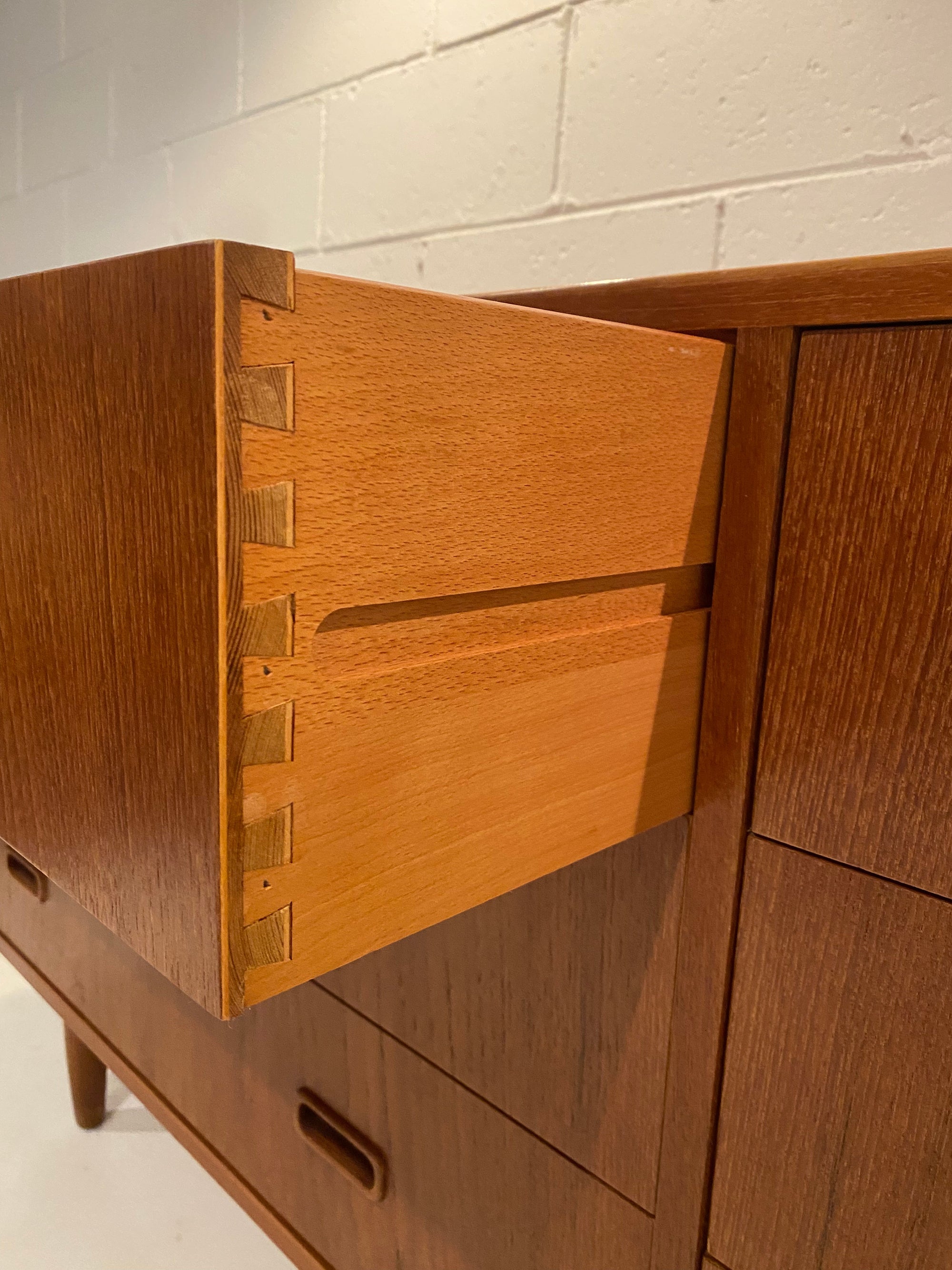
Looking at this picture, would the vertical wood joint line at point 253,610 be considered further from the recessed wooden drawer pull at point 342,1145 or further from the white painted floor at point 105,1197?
the white painted floor at point 105,1197

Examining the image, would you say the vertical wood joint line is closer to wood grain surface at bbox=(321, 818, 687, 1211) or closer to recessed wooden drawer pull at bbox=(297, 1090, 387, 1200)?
wood grain surface at bbox=(321, 818, 687, 1211)

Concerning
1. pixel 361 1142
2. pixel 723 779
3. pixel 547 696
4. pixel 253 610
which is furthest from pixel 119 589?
pixel 361 1142

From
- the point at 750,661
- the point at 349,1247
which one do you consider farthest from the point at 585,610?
the point at 349,1247

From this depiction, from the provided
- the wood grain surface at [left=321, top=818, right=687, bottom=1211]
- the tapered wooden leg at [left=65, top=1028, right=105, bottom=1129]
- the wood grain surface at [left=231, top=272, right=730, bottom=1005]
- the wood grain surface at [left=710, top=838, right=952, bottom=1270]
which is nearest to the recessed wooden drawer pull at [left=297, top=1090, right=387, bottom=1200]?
the wood grain surface at [left=321, top=818, right=687, bottom=1211]

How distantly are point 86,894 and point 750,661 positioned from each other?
317 millimetres

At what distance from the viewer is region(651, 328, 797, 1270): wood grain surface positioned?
0.43 metres

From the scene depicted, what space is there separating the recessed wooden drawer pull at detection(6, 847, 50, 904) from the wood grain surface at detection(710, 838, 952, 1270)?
2.60 feet

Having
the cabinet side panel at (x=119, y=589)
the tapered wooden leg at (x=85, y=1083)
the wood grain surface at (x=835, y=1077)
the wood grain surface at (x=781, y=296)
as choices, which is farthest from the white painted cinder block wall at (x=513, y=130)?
the tapered wooden leg at (x=85, y=1083)

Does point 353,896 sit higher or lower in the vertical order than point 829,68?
lower

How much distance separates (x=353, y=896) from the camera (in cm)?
34

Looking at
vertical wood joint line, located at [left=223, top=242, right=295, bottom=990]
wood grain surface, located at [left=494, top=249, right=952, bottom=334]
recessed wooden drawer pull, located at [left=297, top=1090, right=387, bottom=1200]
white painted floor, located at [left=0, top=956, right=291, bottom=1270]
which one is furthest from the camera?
white painted floor, located at [left=0, top=956, right=291, bottom=1270]

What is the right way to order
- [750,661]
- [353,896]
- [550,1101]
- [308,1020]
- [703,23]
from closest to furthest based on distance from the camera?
1. [353,896]
2. [750,661]
3. [550,1101]
4. [308,1020]
5. [703,23]

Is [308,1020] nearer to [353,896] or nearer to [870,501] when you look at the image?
[353,896]

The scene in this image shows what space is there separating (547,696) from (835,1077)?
0.78 feet
